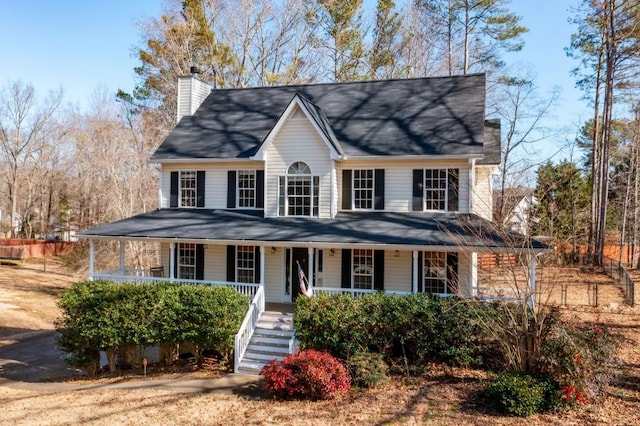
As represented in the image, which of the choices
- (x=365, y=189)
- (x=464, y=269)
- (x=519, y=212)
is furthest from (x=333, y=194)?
(x=519, y=212)

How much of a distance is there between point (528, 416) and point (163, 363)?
10.8m

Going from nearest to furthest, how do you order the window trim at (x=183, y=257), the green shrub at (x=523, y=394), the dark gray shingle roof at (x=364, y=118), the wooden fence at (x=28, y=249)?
the green shrub at (x=523, y=394) < the dark gray shingle roof at (x=364, y=118) < the window trim at (x=183, y=257) < the wooden fence at (x=28, y=249)

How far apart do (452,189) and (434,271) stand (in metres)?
2.91

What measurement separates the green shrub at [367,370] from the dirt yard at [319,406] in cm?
28

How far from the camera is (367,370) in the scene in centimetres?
1167

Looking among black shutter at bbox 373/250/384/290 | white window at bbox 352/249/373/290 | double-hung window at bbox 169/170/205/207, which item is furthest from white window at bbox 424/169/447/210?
double-hung window at bbox 169/170/205/207

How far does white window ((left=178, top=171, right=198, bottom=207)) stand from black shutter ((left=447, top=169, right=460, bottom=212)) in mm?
9803

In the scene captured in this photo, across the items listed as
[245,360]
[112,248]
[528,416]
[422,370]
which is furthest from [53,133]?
[528,416]

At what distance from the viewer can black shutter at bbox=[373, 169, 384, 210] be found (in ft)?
57.3

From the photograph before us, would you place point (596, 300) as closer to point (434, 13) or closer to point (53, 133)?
point (434, 13)

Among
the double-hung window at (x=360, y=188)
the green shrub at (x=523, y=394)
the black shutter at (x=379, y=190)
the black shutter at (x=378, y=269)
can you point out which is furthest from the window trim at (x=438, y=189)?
the green shrub at (x=523, y=394)

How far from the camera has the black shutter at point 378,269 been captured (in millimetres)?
16406

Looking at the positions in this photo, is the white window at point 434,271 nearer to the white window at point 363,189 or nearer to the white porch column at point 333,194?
the white window at point 363,189

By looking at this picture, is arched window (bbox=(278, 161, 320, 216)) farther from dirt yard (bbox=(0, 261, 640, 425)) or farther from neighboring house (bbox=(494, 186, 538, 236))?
dirt yard (bbox=(0, 261, 640, 425))
